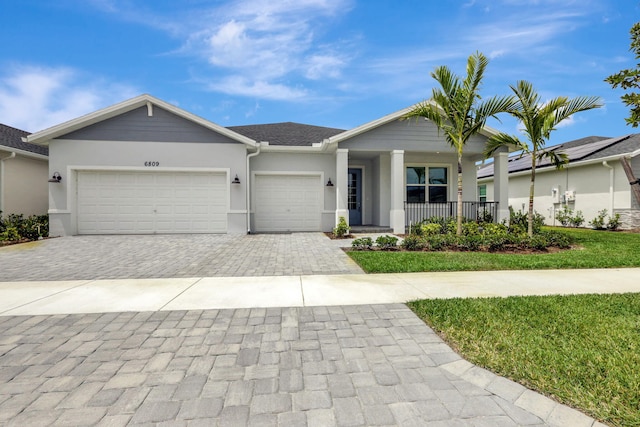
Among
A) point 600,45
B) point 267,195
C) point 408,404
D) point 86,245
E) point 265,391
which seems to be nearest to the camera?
point 408,404

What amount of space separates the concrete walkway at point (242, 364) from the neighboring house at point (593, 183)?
517 inches

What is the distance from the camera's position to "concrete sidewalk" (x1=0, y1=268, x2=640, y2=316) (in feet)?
13.0

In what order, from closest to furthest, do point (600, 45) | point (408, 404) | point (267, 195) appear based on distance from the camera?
point (408, 404), point (600, 45), point (267, 195)

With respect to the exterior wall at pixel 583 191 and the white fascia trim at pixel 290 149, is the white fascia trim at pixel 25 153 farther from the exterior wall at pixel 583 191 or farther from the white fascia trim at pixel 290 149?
the exterior wall at pixel 583 191

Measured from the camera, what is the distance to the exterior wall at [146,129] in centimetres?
1162

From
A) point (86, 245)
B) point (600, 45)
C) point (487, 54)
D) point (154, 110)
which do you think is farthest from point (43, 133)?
point (600, 45)

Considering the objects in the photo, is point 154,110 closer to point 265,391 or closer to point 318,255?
point 318,255

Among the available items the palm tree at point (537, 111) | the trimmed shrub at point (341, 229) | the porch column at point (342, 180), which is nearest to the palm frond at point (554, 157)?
the palm tree at point (537, 111)

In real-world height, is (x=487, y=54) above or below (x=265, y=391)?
above

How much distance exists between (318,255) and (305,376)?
524 centimetres

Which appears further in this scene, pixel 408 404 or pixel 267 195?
pixel 267 195

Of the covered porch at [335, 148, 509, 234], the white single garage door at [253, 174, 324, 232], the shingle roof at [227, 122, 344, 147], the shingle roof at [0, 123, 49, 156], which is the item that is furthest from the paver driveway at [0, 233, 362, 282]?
the shingle roof at [0, 123, 49, 156]

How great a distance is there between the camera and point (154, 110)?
38.6ft

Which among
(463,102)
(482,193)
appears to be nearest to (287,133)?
(463,102)
